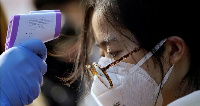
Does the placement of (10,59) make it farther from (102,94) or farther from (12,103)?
(102,94)

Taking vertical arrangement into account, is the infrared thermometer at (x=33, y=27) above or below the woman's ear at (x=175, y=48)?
above

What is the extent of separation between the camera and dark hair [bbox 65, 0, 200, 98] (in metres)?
1.79

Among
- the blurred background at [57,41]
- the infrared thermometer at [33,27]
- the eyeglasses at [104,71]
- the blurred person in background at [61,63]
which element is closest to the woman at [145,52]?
the eyeglasses at [104,71]

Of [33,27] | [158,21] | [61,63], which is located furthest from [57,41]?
[158,21]

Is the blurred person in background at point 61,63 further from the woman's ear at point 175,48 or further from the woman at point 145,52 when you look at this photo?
the woman's ear at point 175,48

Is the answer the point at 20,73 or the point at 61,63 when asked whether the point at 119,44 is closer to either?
the point at 20,73

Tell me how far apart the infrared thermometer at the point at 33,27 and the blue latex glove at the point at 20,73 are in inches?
1.5

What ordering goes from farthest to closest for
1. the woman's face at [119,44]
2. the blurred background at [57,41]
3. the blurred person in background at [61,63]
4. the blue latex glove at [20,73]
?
1. the blurred background at [57,41]
2. the blurred person in background at [61,63]
3. the woman's face at [119,44]
4. the blue latex glove at [20,73]

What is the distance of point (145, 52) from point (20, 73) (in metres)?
0.76

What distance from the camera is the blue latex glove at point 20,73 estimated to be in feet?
5.70

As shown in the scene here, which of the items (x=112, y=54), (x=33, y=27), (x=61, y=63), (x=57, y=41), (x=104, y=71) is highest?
(x=33, y=27)

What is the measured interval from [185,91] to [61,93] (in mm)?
1805

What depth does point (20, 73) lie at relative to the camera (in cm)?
178

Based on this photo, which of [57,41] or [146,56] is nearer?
[146,56]
